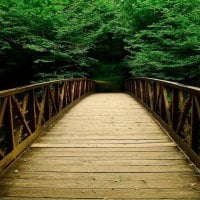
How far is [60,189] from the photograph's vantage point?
3.50m

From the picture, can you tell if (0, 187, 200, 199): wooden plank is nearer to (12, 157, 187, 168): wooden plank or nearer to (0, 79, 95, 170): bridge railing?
(0, 79, 95, 170): bridge railing

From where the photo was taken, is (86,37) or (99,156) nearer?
(99,156)

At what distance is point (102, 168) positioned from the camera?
4191mm

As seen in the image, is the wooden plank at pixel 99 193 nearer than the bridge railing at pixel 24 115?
Yes

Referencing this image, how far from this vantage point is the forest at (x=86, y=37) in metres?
12.5

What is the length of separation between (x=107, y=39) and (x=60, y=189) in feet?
69.4


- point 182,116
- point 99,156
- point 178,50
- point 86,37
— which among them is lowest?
point 99,156

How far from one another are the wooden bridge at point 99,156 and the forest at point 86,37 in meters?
4.73

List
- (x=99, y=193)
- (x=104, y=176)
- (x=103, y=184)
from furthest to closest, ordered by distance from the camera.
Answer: (x=104, y=176), (x=103, y=184), (x=99, y=193)

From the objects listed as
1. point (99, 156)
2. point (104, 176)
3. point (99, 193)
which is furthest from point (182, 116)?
point (99, 193)

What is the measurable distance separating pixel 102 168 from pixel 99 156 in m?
0.57

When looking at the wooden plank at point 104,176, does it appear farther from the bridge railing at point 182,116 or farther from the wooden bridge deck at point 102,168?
the bridge railing at point 182,116

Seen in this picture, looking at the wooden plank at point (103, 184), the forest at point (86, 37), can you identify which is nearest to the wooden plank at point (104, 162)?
the wooden plank at point (103, 184)

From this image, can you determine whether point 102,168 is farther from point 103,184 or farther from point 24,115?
point 24,115
